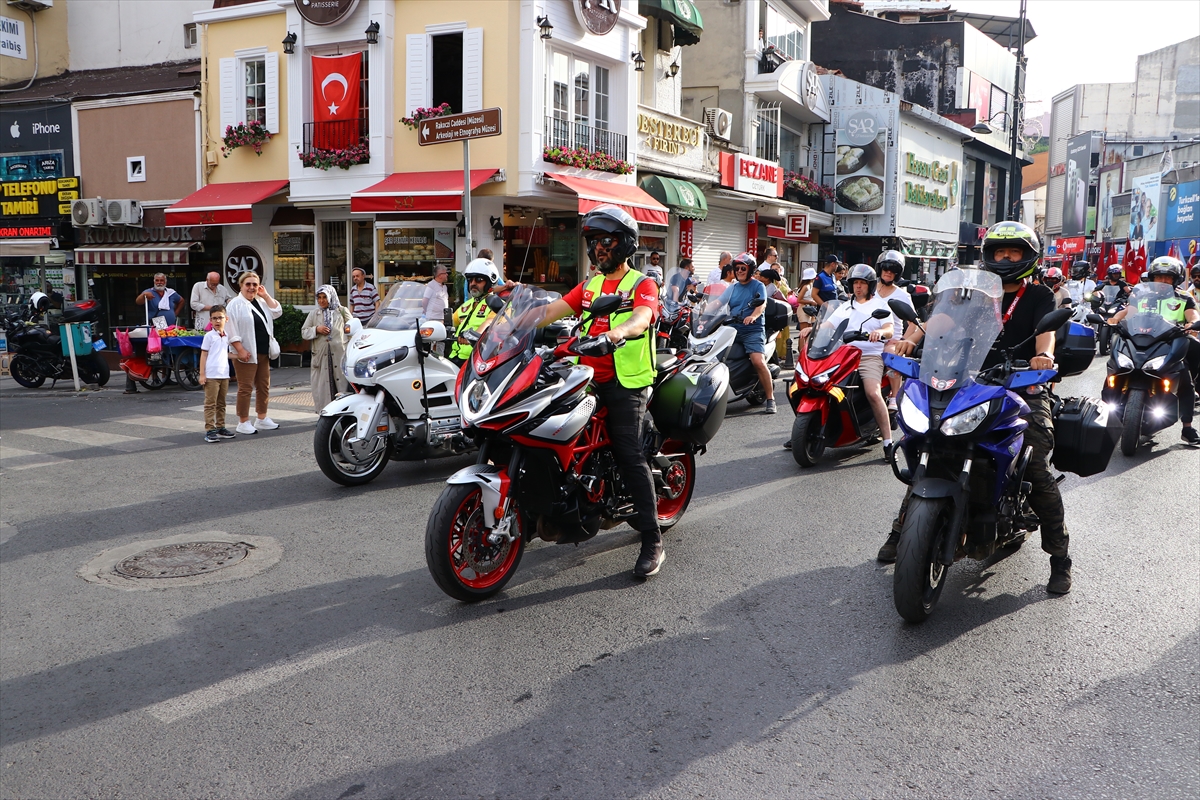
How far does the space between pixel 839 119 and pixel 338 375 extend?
28.0 m

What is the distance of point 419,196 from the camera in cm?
1727

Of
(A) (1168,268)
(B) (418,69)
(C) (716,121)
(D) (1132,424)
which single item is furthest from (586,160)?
(D) (1132,424)

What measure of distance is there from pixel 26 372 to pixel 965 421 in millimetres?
14534

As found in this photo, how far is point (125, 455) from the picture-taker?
30.0ft

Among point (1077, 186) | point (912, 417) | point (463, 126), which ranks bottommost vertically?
point (912, 417)

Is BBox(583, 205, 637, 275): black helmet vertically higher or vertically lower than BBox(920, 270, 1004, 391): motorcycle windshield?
higher

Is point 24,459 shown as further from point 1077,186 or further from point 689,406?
point 1077,186

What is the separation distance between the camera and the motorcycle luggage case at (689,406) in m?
5.76

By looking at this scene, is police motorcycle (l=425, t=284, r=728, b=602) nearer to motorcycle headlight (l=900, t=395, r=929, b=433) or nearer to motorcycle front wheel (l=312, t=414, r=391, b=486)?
motorcycle headlight (l=900, t=395, r=929, b=433)

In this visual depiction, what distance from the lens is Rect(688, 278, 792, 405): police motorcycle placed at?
408 inches

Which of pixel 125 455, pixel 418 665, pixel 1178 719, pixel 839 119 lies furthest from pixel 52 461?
pixel 839 119

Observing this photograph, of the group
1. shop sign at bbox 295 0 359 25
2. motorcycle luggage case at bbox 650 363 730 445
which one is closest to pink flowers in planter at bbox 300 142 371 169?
shop sign at bbox 295 0 359 25

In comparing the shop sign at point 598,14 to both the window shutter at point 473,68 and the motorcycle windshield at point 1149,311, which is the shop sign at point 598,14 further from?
the motorcycle windshield at point 1149,311

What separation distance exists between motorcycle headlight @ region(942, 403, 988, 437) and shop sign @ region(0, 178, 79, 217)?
22161 millimetres
